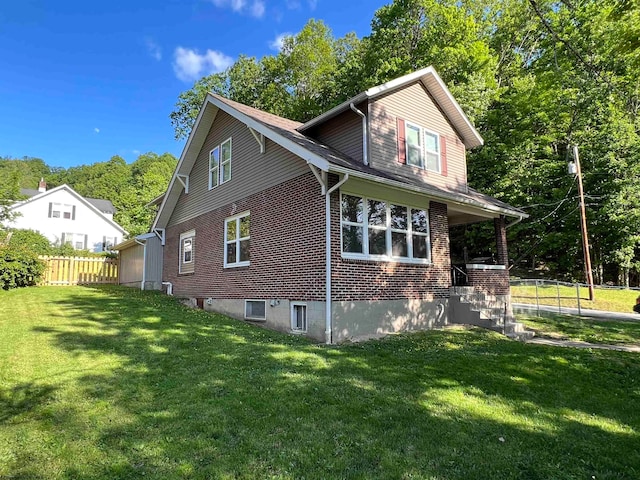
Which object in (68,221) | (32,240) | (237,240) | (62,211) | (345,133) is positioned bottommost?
(237,240)

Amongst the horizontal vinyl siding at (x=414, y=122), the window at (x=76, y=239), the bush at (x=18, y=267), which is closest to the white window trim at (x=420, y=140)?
the horizontal vinyl siding at (x=414, y=122)

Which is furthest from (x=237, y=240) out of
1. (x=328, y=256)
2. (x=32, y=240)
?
(x=32, y=240)

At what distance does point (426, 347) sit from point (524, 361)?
1.74 meters

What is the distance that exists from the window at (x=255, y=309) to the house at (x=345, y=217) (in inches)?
2.0

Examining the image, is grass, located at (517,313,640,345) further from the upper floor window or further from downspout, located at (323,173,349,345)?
the upper floor window

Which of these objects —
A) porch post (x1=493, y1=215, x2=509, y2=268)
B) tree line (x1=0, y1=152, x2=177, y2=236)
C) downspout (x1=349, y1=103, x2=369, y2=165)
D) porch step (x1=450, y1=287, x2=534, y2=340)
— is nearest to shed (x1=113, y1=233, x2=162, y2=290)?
downspout (x1=349, y1=103, x2=369, y2=165)

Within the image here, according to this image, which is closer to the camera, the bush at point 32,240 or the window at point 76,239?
the bush at point 32,240

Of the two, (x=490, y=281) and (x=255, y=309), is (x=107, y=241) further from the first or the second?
(x=490, y=281)

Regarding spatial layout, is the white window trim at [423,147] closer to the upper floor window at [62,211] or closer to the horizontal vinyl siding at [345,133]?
the horizontal vinyl siding at [345,133]

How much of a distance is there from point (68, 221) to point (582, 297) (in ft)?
131

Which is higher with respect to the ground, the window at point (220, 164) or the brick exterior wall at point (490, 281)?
the window at point (220, 164)

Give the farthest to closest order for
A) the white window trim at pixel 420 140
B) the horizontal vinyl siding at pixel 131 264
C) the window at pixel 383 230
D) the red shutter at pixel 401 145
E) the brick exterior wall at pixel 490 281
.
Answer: the horizontal vinyl siding at pixel 131 264 → the brick exterior wall at pixel 490 281 → the white window trim at pixel 420 140 → the red shutter at pixel 401 145 → the window at pixel 383 230

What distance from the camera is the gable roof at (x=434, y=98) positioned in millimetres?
10630

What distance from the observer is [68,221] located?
36188 millimetres
